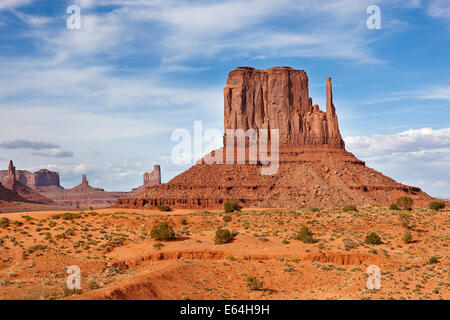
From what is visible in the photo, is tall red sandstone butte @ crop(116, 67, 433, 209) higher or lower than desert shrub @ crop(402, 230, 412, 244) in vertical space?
higher

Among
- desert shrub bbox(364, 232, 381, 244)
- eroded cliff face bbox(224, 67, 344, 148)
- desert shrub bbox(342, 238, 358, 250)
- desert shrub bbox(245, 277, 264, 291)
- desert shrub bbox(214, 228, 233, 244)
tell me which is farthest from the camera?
eroded cliff face bbox(224, 67, 344, 148)

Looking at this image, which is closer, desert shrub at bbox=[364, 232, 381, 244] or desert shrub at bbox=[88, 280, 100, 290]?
desert shrub at bbox=[88, 280, 100, 290]

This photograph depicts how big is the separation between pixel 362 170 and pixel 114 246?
73.1m

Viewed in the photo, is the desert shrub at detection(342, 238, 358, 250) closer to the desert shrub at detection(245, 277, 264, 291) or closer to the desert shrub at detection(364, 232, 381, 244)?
the desert shrub at detection(364, 232, 381, 244)

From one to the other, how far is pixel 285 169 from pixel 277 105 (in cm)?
2515

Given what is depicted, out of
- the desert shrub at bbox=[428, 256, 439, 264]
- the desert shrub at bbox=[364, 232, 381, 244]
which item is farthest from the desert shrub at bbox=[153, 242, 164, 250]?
the desert shrub at bbox=[428, 256, 439, 264]

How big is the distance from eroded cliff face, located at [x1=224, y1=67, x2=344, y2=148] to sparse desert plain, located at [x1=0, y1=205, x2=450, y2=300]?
6522 centimetres

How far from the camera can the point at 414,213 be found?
50.7 metres

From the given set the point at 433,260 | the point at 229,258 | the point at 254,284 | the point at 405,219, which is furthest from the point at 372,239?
the point at 254,284

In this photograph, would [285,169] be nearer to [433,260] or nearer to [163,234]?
[163,234]

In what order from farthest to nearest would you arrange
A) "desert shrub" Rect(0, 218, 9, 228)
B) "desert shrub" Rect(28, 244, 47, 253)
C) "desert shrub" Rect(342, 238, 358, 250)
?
"desert shrub" Rect(0, 218, 9, 228) → "desert shrub" Rect(342, 238, 358, 250) → "desert shrub" Rect(28, 244, 47, 253)

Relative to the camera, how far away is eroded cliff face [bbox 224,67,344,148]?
113938 mm
